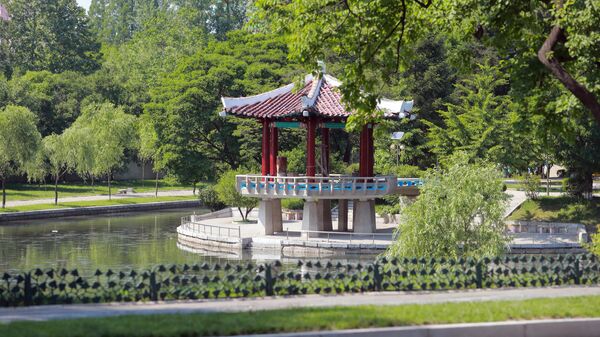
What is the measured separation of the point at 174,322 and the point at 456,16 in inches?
457

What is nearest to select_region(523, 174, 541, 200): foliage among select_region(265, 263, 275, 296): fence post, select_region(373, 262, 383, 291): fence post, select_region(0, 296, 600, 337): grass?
select_region(373, 262, 383, 291): fence post

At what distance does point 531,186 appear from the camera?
198 feet

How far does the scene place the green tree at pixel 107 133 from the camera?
7856 cm

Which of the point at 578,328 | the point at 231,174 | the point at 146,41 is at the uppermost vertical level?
the point at 146,41

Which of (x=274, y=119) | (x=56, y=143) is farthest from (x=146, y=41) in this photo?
(x=274, y=119)

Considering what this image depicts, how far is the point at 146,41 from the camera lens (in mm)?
133875

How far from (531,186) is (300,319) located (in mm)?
47033

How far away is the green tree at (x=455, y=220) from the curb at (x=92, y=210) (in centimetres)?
3456

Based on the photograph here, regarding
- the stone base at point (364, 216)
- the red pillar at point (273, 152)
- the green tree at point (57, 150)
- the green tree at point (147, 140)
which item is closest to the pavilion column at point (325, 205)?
the stone base at point (364, 216)

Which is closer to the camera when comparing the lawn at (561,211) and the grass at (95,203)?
the lawn at (561,211)

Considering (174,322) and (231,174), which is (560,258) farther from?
(231,174)

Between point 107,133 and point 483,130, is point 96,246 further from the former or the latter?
point 107,133

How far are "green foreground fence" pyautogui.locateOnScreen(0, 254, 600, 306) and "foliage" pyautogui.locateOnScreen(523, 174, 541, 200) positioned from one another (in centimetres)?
3852

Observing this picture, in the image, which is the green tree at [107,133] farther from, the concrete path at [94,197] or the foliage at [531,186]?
the foliage at [531,186]
